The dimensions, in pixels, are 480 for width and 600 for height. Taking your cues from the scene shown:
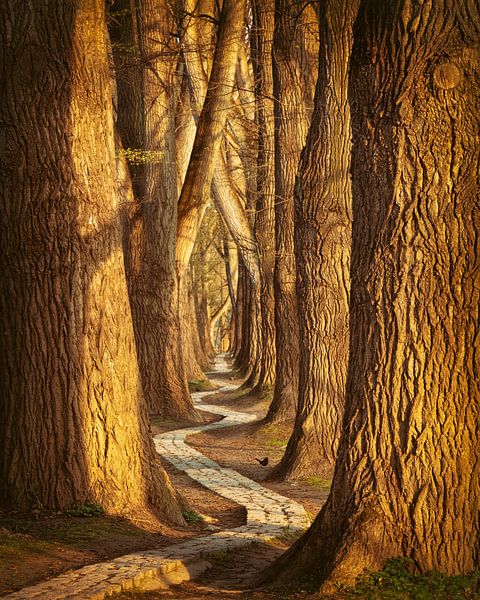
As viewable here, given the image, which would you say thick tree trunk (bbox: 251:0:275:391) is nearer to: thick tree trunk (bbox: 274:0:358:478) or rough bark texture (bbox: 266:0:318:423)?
rough bark texture (bbox: 266:0:318:423)

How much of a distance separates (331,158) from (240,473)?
4471 mm

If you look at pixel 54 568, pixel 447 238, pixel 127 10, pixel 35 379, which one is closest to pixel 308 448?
pixel 35 379

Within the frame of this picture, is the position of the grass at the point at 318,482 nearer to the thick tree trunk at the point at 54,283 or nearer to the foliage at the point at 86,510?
the thick tree trunk at the point at 54,283

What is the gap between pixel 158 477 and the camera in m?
8.96

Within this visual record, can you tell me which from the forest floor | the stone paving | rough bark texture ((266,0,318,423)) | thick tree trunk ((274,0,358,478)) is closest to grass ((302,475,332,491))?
the forest floor

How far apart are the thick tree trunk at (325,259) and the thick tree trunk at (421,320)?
612 cm

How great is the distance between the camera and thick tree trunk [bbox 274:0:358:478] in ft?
39.8

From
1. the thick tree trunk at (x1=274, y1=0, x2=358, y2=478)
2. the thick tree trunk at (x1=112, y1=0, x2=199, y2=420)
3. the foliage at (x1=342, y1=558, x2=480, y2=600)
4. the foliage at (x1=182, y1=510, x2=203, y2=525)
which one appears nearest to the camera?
the foliage at (x1=342, y1=558, x2=480, y2=600)

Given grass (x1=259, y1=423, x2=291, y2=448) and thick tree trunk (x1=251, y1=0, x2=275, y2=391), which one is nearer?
grass (x1=259, y1=423, x2=291, y2=448)

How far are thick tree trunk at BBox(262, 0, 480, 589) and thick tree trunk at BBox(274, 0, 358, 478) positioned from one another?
6.12m

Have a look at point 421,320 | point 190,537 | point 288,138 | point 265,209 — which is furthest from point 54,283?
point 265,209

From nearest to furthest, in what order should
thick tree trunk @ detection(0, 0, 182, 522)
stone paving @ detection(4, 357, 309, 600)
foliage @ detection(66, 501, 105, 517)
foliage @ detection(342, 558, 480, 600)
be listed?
foliage @ detection(342, 558, 480, 600), stone paving @ detection(4, 357, 309, 600), foliage @ detection(66, 501, 105, 517), thick tree trunk @ detection(0, 0, 182, 522)

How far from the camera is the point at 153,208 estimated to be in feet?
59.1

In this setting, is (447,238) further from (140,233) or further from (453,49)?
(140,233)
